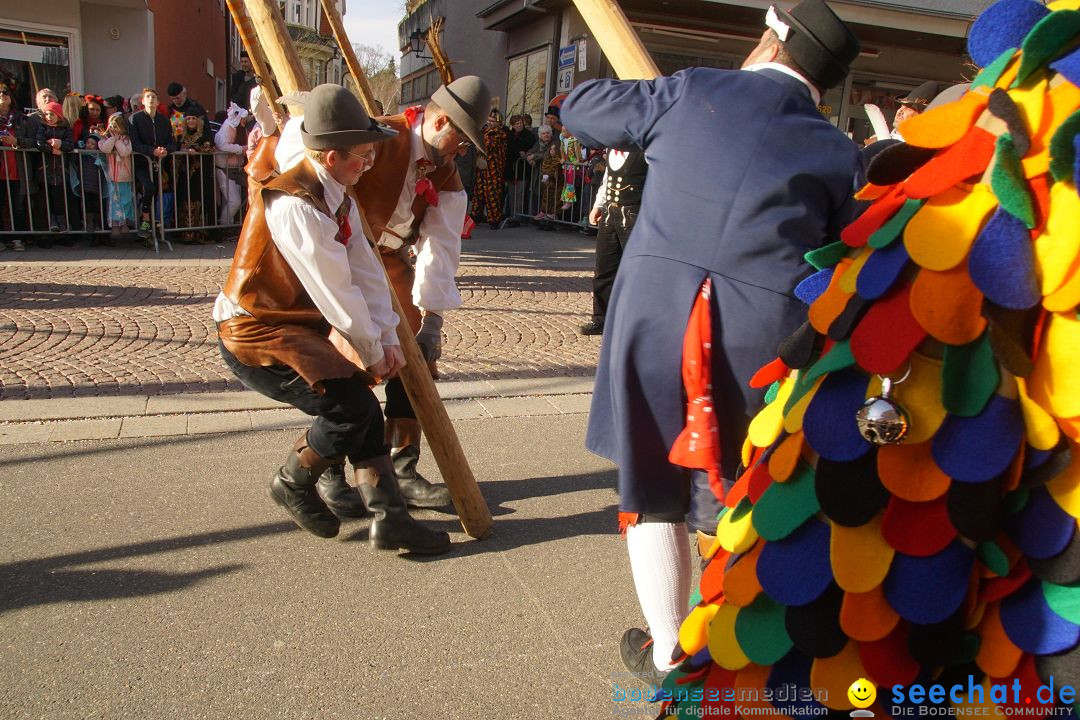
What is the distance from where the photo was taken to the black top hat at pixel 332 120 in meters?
2.86

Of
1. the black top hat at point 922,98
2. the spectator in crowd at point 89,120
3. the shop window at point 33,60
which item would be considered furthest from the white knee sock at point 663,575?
the shop window at point 33,60

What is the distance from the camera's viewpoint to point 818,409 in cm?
136

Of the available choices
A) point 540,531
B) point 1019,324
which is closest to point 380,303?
point 540,531

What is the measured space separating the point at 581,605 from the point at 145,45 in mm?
14319

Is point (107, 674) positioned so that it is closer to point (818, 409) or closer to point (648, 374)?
point (648, 374)

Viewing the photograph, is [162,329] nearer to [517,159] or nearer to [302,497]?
[302,497]

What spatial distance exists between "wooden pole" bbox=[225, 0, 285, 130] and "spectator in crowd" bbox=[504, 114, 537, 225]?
427 inches

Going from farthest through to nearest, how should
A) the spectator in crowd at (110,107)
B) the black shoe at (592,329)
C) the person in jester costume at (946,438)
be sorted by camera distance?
the spectator in crowd at (110,107), the black shoe at (592,329), the person in jester costume at (946,438)

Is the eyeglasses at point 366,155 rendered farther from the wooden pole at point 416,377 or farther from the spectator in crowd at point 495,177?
the spectator in crowd at point 495,177

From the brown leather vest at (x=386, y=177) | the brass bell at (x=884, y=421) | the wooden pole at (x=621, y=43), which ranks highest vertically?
the wooden pole at (x=621, y=43)

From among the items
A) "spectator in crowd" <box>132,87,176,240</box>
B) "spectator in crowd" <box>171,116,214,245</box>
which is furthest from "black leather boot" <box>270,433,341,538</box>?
"spectator in crowd" <box>171,116,214,245</box>

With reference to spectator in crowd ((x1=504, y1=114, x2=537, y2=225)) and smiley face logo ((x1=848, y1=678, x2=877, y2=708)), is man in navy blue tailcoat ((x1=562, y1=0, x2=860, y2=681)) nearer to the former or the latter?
smiley face logo ((x1=848, y1=678, x2=877, y2=708))

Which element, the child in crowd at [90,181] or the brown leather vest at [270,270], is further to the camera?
the child in crowd at [90,181]

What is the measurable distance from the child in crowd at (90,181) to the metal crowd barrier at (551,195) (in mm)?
6442
